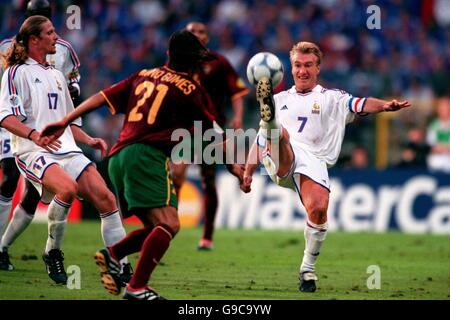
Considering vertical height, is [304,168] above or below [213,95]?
below

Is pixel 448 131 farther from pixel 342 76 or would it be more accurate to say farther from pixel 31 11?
pixel 31 11

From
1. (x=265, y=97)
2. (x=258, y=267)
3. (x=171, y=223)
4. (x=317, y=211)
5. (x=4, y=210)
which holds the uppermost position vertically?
→ (x=265, y=97)

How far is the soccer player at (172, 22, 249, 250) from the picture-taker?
12516 mm

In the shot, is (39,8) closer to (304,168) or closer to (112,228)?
(112,228)

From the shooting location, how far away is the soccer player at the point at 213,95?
41.1 feet

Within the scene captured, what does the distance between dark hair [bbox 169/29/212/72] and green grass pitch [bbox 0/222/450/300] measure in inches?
80.2

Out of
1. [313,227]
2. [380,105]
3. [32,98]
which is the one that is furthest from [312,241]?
[32,98]

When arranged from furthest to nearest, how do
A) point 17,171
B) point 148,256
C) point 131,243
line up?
point 17,171 → point 131,243 → point 148,256

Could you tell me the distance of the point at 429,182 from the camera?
16.7 metres

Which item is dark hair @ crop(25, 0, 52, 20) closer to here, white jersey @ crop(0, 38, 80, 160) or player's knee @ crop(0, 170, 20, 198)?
white jersey @ crop(0, 38, 80, 160)

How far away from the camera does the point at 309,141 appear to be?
9.41 meters

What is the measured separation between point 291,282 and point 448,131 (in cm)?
965

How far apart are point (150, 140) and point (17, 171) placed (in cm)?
297
